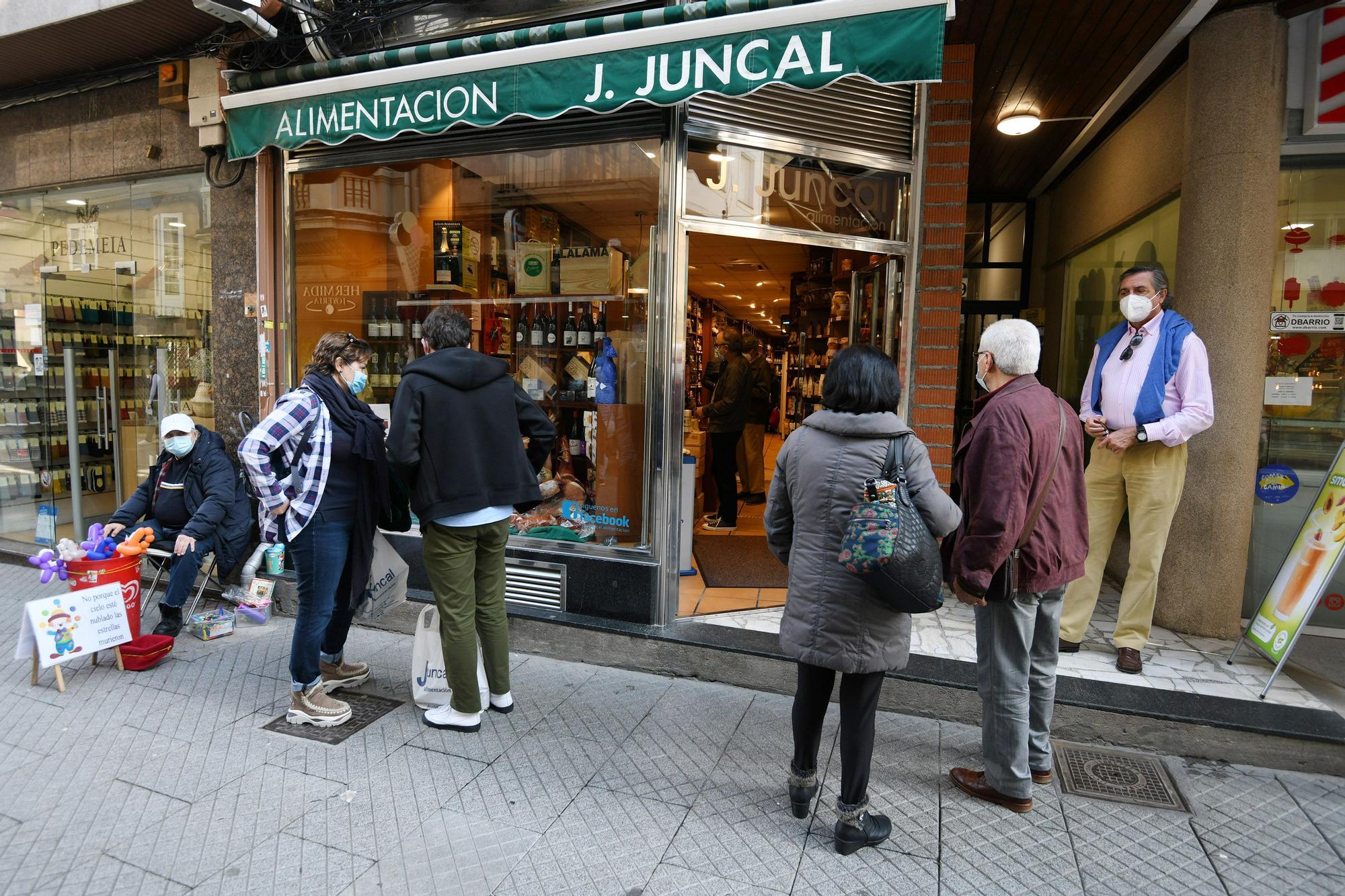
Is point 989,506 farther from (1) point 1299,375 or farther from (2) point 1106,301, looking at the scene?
(2) point 1106,301

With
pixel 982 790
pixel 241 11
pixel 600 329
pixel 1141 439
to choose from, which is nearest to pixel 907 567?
pixel 982 790

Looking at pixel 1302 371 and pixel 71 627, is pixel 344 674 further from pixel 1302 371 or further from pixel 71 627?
pixel 1302 371

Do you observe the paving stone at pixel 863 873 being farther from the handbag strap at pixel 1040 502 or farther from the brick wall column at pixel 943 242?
the brick wall column at pixel 943 242

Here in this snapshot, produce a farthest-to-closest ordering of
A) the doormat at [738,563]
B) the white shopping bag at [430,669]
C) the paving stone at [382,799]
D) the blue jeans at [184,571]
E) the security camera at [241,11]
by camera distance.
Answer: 1. the doormat at [738,563]
2. the blue jeans at [184,571]
3. the security camera at [241,11]
4. the white shopping bag at [430,669]
5. the paving stone at [382,799]

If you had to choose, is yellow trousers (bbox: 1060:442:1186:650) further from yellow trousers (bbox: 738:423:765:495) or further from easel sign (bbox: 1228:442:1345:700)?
yellow trousers (bbox: 738:423:765:495)

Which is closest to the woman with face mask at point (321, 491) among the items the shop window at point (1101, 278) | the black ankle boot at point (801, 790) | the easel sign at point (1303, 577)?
the black ankle boot at point (801, 790)

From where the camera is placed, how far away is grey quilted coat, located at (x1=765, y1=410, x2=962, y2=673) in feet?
8.54

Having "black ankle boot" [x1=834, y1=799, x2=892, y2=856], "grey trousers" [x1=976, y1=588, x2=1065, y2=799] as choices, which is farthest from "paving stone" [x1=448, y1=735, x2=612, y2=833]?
"grey trousers" [x1=976, y1=588, x2=1065, y2=799]

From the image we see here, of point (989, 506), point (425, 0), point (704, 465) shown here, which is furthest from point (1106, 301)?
point (425, 0)

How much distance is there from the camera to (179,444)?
4789 mm

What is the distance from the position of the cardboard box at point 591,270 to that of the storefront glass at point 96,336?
3026 mm

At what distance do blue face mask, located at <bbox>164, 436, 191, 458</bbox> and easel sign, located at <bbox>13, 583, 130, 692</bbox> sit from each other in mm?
926

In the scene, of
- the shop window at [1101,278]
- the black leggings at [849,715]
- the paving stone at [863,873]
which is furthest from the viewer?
the shop window at [1101,278]

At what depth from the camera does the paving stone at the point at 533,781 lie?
2.98m
